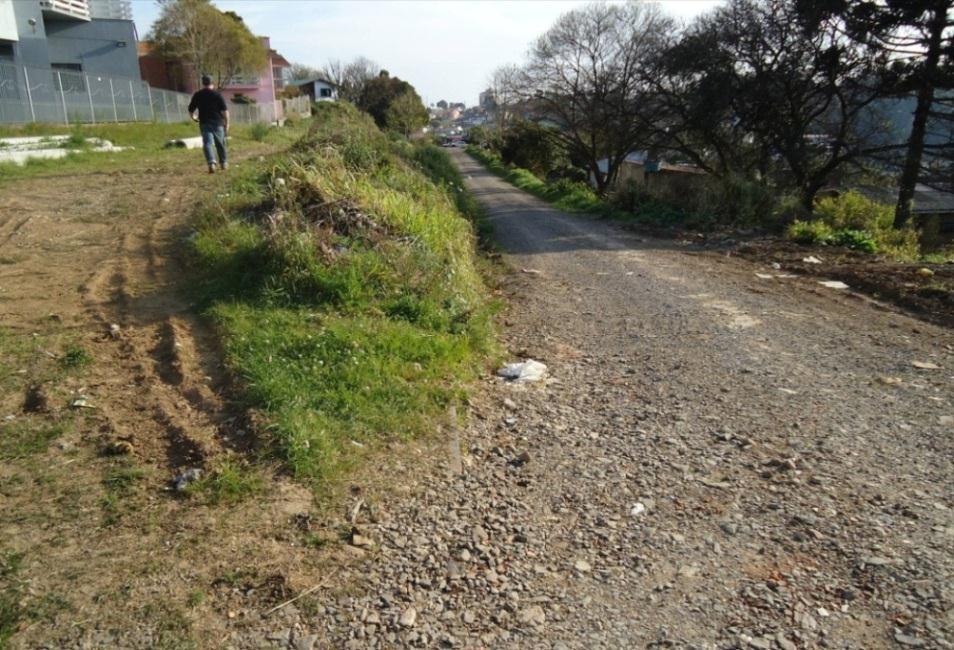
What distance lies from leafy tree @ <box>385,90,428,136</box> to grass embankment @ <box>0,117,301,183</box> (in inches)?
1429

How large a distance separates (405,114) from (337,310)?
60.4 meters

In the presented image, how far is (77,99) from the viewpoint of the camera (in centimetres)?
2373

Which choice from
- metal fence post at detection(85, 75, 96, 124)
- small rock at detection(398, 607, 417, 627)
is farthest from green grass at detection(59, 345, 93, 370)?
metal fence post at detection(85, 75, 96, 124)

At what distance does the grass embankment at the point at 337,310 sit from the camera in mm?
3746

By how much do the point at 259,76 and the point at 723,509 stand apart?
55685 millimetres

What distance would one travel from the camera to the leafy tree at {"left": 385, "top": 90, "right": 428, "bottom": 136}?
60.8 meters

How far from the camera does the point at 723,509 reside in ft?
10.3

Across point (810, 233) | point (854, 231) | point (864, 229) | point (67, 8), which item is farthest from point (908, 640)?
point (67, 8)

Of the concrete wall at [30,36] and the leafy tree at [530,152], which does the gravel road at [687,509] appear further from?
the leafy tree at [530,152]

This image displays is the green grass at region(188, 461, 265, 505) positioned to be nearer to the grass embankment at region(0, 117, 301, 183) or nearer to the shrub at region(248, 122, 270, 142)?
the grass embankment at region(0, 117, 301, 183)

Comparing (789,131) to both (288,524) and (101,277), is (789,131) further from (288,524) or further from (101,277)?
(288,524)

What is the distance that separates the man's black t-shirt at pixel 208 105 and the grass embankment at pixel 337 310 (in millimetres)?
3951

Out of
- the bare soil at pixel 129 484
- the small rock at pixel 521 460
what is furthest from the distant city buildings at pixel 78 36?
the small rock at pixel 521 460

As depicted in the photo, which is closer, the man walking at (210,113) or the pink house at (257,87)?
the man walking at (210,113)
